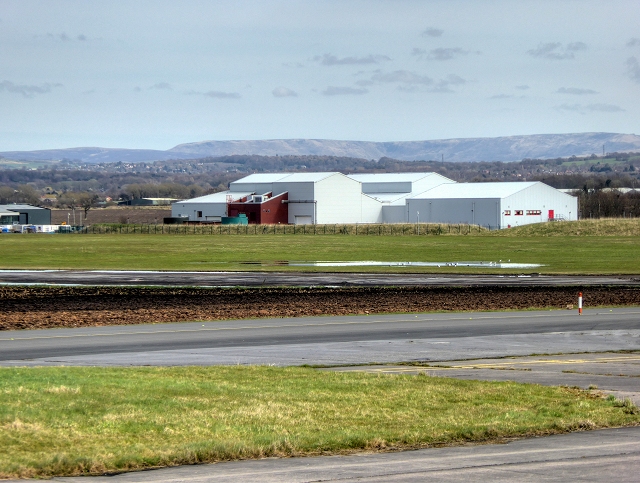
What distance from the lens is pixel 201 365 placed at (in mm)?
20938

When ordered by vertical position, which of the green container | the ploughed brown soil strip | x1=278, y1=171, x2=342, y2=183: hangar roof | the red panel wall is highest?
x1=278, y1=171, x2=342, y2=183: hangar roof

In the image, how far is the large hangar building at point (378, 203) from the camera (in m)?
132

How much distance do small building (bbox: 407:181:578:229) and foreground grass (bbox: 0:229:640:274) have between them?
1046 inches

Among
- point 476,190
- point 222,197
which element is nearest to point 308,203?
point 222,197

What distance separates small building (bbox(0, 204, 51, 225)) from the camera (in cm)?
16500

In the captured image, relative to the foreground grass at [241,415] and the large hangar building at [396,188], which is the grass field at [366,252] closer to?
the large hangar building at [396,188]

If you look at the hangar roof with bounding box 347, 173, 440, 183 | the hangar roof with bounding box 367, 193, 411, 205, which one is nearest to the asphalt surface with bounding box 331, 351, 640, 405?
the hangar roof with bounding box 367, 193, 411, 205

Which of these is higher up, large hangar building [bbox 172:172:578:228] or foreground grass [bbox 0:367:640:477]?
large hangar building [bbox 172:172:578:228]

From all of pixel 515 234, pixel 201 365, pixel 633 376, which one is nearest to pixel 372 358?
pixel 201 365

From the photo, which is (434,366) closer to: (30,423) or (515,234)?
(30,423)

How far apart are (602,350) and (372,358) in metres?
6.25

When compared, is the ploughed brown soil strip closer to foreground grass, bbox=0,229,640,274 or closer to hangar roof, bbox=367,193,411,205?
foreground grass, bbox=0,229,640,274

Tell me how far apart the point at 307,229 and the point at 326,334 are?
99.8 metres

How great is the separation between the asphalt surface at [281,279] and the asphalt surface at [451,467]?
1341 inches
